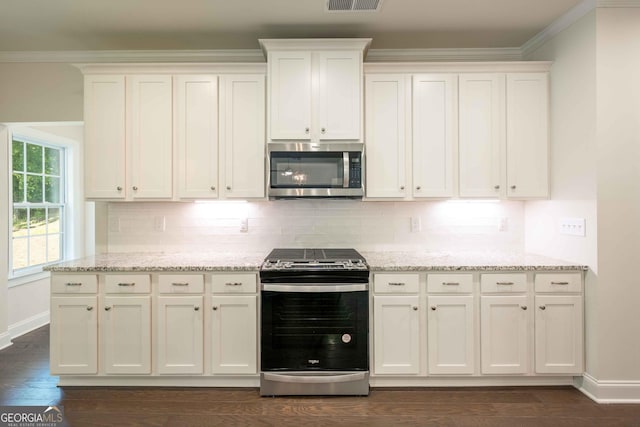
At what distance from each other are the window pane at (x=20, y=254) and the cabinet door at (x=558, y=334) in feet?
17.3

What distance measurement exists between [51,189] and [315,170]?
379cm

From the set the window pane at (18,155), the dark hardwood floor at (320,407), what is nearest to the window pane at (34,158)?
the window pane at (18,155)

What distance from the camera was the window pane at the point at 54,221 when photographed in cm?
462

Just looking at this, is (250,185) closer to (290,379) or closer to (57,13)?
(290,379)

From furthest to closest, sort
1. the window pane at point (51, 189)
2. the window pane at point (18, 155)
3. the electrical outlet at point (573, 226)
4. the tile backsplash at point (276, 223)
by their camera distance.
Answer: the window pane at point (51, 189) < the window pane at point (18, 155) < the tile backsplash at point (276, 223) < the electrical outlet at point (573, 226)

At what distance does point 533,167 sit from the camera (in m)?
3.05

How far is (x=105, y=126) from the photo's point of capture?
3.06 metres

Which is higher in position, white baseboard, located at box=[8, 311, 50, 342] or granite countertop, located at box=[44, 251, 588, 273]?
granite countertop, located at box=[44, 251, 588, 273]

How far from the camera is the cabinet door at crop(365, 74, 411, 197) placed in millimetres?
3057

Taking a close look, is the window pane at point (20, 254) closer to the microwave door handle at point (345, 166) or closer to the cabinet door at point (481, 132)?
the microwave door handle at point (345, 166)

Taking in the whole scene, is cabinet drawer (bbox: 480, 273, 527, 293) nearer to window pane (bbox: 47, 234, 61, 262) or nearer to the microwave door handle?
the microwave door handle

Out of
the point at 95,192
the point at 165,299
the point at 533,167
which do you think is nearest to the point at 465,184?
the point at 533,167

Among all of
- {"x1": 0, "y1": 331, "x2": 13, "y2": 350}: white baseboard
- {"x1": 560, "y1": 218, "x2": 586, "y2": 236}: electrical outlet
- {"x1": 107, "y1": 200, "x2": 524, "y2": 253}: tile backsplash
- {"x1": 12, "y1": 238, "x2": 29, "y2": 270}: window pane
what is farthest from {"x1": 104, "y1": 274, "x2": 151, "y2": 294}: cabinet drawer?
{"x1": 560, "y1": 218, "x2": 586, "y2": 236}: electrical outlet

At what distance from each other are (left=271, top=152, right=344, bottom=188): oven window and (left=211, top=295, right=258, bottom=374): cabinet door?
0.97m
